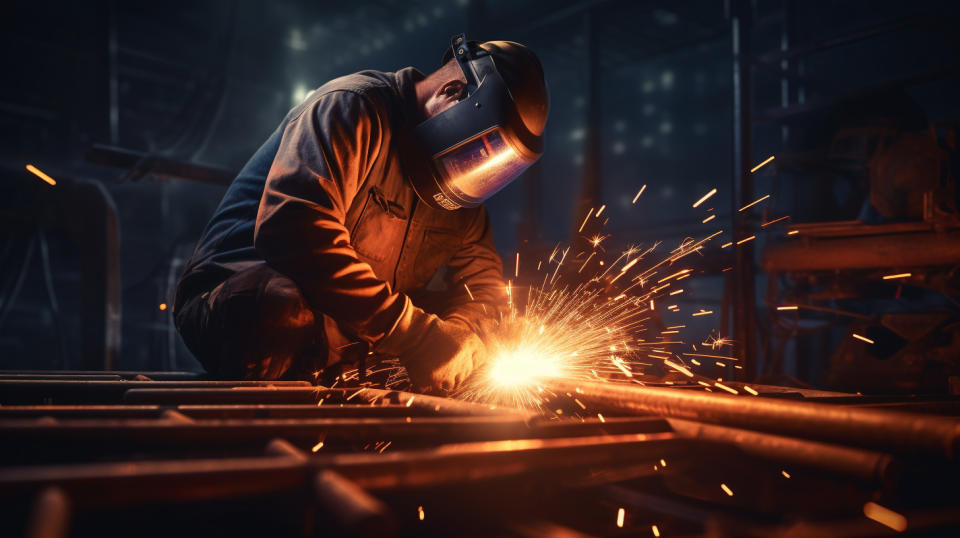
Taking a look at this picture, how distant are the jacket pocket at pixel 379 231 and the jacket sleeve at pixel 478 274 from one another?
1.43 ft

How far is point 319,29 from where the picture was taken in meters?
7.72

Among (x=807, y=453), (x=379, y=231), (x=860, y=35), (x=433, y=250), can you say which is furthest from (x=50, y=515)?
(x=860, y=35)

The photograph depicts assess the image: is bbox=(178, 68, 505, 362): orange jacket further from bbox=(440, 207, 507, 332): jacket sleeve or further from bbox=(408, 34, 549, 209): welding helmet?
bbox=(408, 34, 549, 209): welding helmet

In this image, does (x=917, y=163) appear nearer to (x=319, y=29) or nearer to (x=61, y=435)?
(x=61, y=435)

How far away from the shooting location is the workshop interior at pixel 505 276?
0.85 meters

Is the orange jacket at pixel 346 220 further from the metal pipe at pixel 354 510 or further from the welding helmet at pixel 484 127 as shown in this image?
the metal pipe at pixel 354 510

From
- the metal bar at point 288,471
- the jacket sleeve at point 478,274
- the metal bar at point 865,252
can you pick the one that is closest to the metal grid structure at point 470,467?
the metal bar at point 288,471

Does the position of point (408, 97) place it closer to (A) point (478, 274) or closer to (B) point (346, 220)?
(B) point (346, 220)

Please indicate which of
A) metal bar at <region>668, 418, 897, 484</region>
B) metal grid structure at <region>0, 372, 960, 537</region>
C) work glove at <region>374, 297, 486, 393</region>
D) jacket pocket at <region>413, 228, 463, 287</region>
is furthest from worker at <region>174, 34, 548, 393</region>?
metal bar at <region>668, 418, 897, 484</region>

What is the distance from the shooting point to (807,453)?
94 cm

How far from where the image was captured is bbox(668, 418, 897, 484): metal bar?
85 centimetres

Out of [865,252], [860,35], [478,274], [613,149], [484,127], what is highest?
[613,149]

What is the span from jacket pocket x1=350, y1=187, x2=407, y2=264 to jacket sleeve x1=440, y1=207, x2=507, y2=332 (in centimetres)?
43

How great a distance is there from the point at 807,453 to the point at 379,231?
179cm
